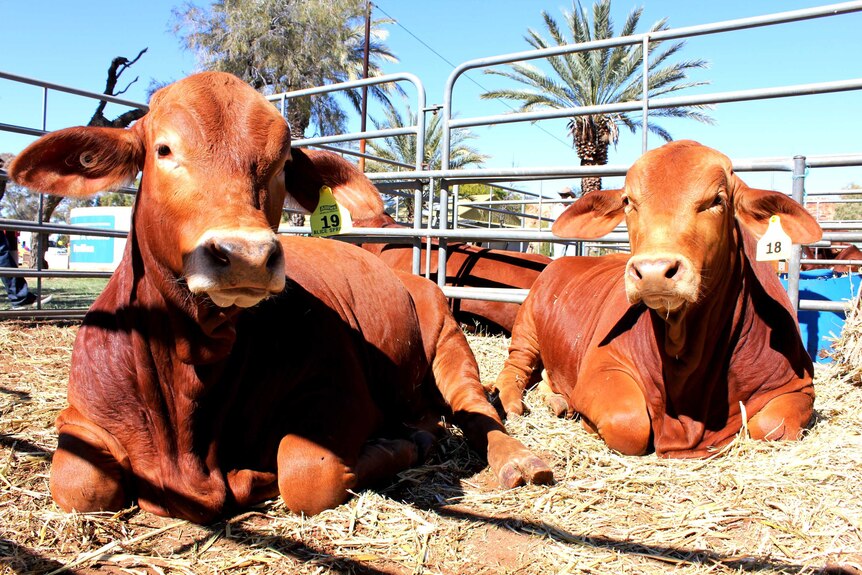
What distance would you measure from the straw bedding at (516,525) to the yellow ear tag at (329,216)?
1.11 meters

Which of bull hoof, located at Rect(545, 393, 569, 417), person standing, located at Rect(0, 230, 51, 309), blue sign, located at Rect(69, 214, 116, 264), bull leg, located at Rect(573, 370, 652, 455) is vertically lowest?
bull hoof, located at Rect(545, 393, 569, 417)

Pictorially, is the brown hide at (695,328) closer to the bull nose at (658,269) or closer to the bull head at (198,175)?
the bull nose at (658,269)

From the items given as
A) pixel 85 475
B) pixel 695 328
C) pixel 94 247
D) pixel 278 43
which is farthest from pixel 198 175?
pixel 94 247

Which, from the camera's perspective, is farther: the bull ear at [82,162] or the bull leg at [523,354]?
the bull leg at [523,354]

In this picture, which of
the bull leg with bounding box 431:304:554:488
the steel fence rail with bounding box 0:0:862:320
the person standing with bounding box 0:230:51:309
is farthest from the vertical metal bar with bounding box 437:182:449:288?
the person standing with bounding box 0:230:51:309

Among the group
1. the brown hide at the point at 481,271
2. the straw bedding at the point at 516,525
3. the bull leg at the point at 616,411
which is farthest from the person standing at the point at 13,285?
the bull leg at the point at 616,411

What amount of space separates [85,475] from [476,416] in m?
1.83

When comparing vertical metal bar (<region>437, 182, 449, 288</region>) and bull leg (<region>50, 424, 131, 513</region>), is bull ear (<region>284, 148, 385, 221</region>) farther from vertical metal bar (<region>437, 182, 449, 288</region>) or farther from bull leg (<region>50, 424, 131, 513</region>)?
vertical metal bar (<region>437, 182, 449, 288</region>)

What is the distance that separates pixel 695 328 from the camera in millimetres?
3252

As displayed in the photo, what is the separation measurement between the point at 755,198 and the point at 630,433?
4.52 ft

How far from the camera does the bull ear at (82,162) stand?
2365 mm

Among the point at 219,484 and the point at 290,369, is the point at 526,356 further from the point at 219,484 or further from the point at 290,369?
the point at 219,484

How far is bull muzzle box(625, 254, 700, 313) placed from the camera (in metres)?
2.79

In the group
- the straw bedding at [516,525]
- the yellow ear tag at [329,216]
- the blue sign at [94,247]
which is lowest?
the straw bedding at [516,525]
